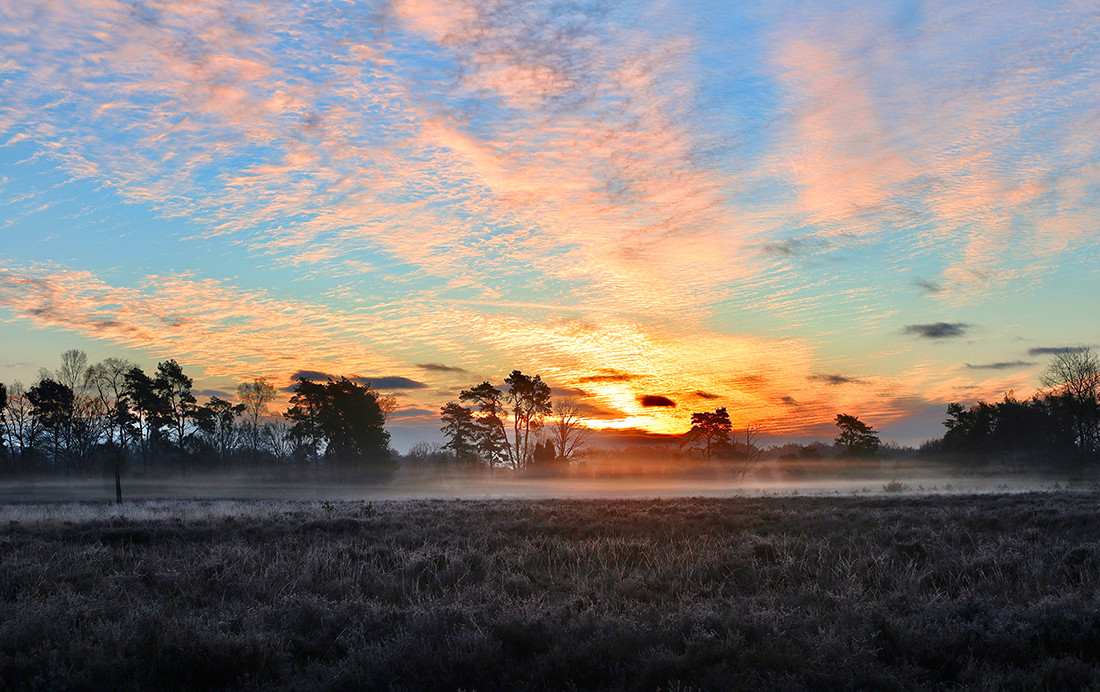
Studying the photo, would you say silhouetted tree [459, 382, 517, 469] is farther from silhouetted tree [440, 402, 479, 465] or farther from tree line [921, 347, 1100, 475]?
tree line [921, 347, 1100, 475]

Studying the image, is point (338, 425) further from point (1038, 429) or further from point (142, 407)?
point (1038, 429)

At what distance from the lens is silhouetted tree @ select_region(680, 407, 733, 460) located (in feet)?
277

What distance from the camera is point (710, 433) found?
84.9m

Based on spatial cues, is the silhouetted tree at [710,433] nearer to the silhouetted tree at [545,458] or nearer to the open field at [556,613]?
the silhouetted tree at [545,458]

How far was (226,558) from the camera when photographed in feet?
41.3

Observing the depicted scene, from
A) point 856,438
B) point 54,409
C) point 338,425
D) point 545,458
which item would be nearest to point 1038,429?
point 856,438

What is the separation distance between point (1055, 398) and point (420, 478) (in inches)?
2536

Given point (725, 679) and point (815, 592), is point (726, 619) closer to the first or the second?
point (725, 679)

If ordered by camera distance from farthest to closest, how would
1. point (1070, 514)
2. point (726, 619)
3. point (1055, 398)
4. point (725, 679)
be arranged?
1. point (1055, 398)
2. point (1070, 514)
3. point (726, 619)
4. point (725, 679)

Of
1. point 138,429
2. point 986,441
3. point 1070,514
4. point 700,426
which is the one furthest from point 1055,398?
point 138,429

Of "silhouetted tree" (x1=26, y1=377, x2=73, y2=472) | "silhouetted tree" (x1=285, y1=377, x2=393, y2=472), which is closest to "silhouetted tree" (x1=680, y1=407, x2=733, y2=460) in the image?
"silhouetted tree" (x1=285, y1=377, x2=393, y2=472)

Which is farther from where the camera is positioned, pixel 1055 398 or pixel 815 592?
pixel 1055 398

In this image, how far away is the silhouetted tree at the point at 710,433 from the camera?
84.3 meters

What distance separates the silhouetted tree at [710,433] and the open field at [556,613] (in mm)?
69168
